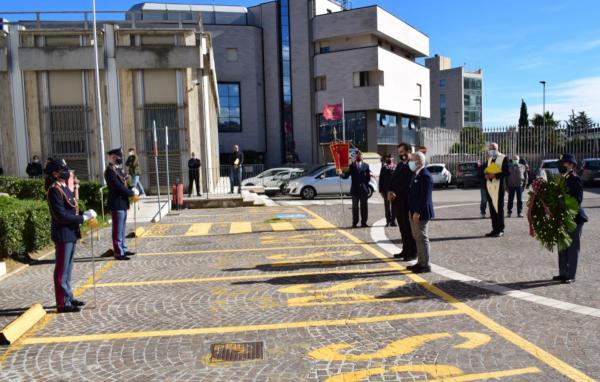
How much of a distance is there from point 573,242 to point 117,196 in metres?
7.38

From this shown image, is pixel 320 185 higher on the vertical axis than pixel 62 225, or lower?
lower

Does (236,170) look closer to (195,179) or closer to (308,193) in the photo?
(195,179)

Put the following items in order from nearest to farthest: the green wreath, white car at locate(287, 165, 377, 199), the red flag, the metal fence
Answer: the green wreath, white car at locate(287, 165, 377, 199), the metal fence, the red flag

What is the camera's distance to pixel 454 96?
95750mm

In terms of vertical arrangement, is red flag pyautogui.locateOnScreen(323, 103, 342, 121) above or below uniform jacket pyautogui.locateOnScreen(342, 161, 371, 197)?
above

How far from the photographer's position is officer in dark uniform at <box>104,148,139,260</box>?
9195 mm

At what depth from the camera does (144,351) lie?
4.85 metres

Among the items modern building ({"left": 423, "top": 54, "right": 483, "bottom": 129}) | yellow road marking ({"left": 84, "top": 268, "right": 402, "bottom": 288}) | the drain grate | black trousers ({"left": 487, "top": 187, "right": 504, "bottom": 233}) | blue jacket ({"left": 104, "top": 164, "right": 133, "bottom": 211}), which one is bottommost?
yellow road marking ({"left": 84, "top": 268, "right": 402, "bottom": 288})

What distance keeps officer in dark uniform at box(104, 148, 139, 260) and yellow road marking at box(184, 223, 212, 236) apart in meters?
3.14

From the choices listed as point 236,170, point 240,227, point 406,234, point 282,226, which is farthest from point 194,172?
point 406,234

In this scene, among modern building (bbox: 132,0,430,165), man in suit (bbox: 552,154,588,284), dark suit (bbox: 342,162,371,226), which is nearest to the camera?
man in suit (bbox: 552,154,588,284)

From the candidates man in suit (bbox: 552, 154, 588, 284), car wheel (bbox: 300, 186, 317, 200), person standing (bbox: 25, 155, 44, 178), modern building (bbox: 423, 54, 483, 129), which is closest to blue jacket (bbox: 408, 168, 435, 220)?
man in suit (bbox: 552, 154, 588, 284)

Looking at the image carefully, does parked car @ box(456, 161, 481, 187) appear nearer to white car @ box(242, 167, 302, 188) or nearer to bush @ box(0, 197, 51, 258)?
white car @ box(242, 167, 302, 188)

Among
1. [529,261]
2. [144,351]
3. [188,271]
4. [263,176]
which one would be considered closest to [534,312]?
[529,261]
